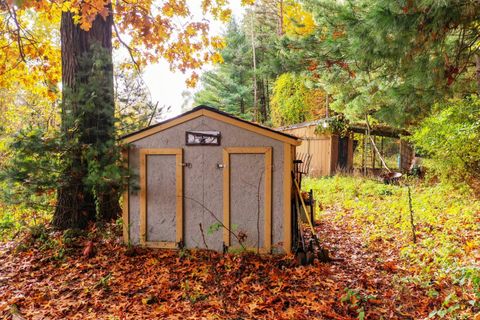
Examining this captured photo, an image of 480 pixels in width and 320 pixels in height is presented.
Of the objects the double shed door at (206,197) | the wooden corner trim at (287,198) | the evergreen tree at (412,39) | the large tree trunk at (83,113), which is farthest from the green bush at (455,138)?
the large tree trunk at (83,113)

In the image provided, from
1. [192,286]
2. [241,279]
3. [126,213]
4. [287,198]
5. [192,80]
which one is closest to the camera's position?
[192,286]

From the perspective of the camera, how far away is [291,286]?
3.90 m

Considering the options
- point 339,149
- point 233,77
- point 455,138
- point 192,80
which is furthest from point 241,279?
point 233,77

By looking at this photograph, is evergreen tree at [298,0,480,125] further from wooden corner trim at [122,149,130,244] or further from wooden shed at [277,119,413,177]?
wooden shed at [277,119,413,177]

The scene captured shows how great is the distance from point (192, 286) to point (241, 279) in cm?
64

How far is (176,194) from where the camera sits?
4.99 metres

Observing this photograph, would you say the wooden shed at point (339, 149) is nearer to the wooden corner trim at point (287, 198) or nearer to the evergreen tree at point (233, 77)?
the evergreen tree at point (233, 77)

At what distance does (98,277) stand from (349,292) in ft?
10.7

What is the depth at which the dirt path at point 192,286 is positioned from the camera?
132 inches

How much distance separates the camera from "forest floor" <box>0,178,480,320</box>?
336 cm

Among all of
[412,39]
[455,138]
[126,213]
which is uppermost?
[412,39]

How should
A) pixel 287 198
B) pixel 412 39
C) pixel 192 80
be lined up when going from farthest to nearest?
pixel 192 80 → pixel 287 198 → pixel 412 39

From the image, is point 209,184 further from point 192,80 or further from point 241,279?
point 192,80

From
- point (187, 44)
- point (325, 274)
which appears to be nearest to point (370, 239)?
point (325, 274)
